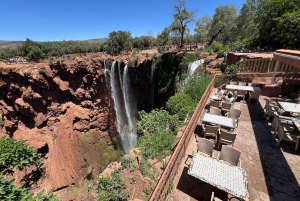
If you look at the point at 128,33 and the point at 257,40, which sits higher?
the point at 128,33

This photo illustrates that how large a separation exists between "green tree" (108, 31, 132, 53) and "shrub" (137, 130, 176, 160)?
30.4 metres

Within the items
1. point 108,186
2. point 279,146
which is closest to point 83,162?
point 108,186

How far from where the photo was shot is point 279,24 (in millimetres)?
12922

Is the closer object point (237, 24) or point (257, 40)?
point (257, 40)

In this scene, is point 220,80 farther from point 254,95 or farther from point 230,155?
point 230,155

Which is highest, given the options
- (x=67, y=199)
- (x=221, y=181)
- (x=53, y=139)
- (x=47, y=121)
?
(x=221, y=181)

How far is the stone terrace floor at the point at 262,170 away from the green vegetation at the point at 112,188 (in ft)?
3.94

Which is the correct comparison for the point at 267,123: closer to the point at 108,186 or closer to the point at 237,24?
the point at 108,186

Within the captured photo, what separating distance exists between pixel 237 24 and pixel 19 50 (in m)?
47.9

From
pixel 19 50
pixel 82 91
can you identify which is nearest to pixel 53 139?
pixel 82 91

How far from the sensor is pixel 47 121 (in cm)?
1496

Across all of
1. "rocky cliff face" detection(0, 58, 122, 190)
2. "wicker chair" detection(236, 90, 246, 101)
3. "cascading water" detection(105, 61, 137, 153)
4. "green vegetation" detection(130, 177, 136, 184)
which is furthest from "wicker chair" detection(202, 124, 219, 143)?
"cascading water" detection(105, 61, 137, 153)

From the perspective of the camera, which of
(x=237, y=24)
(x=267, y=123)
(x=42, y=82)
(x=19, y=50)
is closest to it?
(x=267, y=123)

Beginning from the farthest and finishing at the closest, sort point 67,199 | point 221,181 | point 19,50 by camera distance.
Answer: point 19,50 < point 67,199 < point 221,181
